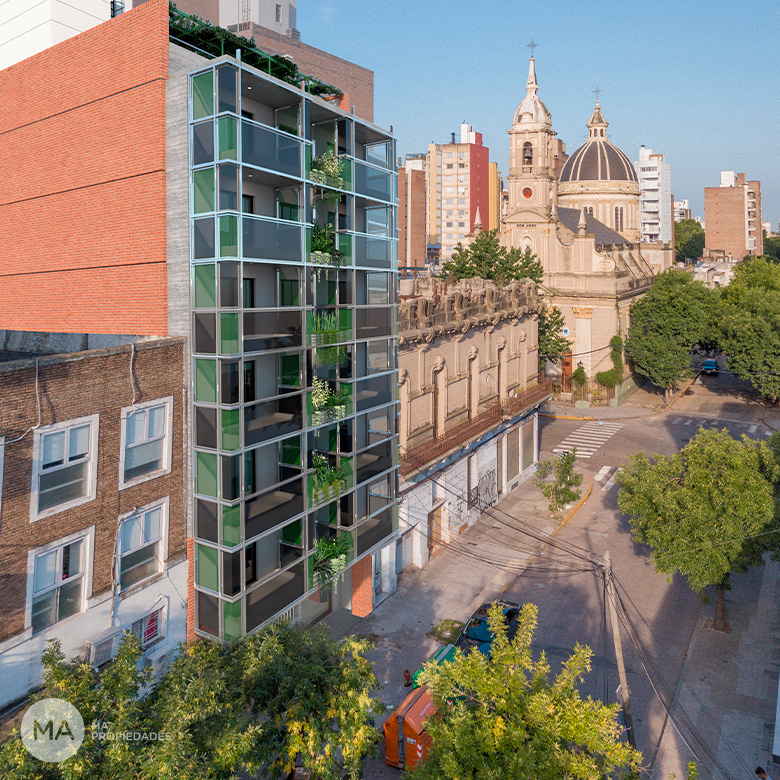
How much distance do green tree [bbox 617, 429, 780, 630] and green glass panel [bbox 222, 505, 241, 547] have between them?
15397 millimetres

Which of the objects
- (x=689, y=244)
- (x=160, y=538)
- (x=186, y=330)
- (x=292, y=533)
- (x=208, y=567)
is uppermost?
(x=689, y=244)

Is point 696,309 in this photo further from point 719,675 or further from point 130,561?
point 130,561

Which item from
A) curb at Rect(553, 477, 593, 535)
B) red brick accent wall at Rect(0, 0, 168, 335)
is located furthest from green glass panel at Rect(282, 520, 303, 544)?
curb at Rect(553, 477, 593, 535)

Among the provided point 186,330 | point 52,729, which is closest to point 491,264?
point 186,330

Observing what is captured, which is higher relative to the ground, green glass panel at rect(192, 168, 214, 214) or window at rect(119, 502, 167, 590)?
green glass panel at rect(192, 168, 214, 214)

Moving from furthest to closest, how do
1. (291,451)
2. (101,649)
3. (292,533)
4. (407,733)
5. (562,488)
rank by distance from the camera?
(562,488)
(292,533)
(291,451)
(407,733)
(101,649)

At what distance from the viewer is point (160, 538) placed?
1777cm

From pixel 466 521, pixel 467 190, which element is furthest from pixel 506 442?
pixel 467 190

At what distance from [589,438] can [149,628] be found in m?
41.0

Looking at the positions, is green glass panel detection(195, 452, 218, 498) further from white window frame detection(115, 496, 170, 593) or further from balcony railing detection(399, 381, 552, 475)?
balcony railing detection(399, 381, 552, 475)

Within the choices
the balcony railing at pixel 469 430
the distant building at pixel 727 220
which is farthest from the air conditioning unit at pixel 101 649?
the distant building at pixel 727 220

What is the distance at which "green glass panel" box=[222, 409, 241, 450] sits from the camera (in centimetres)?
1728

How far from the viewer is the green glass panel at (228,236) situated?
17.0 metres

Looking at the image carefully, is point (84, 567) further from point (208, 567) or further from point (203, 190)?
point (203, 190)
